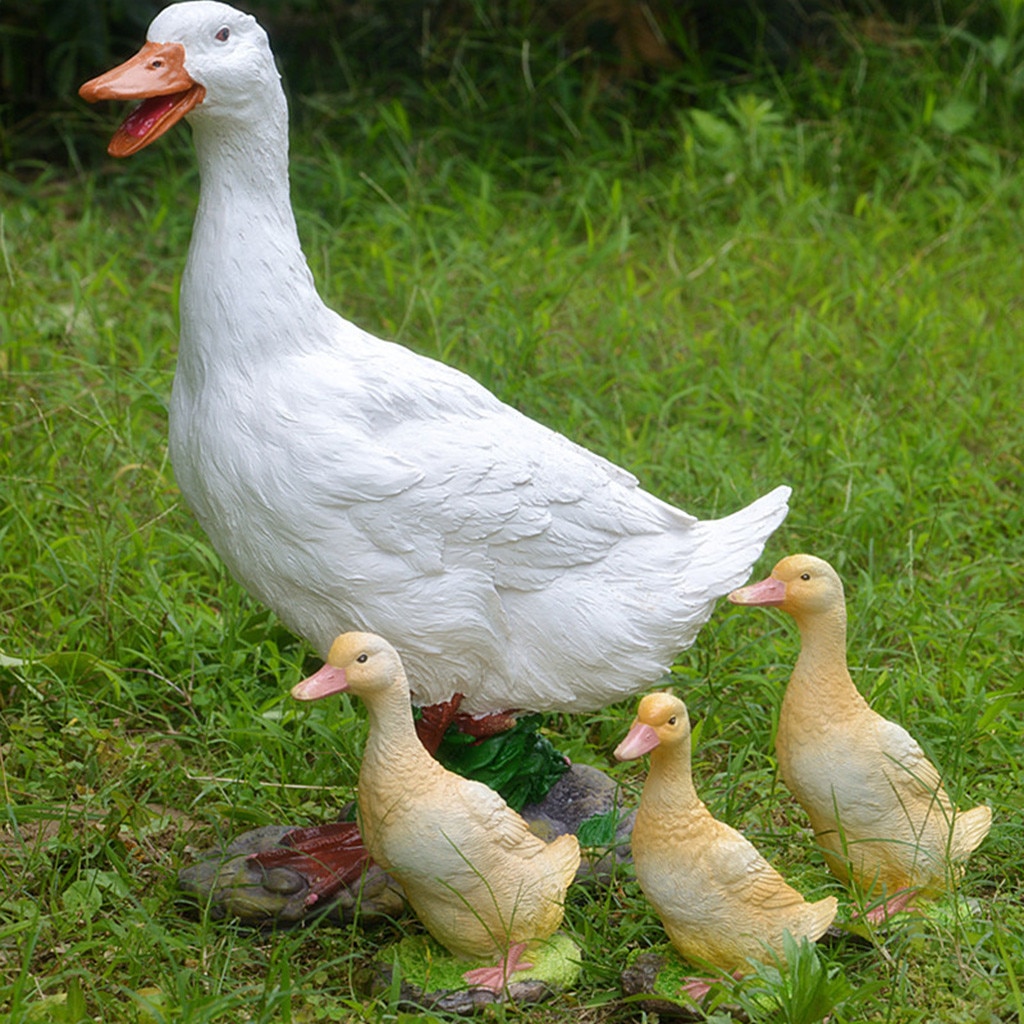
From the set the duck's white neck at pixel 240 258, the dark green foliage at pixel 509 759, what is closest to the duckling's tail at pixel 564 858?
the dark green foliage at pixel 509 759

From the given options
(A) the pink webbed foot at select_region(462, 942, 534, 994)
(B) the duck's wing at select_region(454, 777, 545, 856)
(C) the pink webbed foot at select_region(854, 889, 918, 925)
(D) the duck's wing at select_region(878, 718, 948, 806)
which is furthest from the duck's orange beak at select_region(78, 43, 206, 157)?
(C) the pink webbed foot at select_region(854, 889, 918, 925)

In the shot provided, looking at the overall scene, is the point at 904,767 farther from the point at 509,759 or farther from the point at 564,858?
the point at 509,759

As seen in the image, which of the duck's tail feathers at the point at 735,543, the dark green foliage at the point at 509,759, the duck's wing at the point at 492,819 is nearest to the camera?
the duck's wing at the point at 492,819

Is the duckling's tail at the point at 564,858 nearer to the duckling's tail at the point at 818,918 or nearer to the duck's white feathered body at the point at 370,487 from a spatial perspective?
the duck's white feathered body at the point at 370,487

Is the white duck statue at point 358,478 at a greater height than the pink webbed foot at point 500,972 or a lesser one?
greater

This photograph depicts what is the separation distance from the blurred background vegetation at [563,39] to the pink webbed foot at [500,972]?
460cm

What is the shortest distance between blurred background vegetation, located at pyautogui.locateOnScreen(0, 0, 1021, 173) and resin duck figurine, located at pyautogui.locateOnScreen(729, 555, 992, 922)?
13.9 feet

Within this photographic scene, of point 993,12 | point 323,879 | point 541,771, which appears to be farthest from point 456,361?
point 993,12

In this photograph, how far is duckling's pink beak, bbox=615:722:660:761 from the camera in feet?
8.58

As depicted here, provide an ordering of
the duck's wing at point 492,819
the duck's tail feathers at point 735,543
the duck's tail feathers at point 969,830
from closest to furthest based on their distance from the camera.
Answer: the duck's wing at point 492,819, the duck's tail feathers at point 969,830, the duck's tail feathers at point 735,543

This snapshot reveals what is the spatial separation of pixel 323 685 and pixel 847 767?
101cm

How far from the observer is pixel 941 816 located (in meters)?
2.93

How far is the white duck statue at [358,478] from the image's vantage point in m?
2.77

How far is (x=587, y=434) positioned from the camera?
16.1 ft
